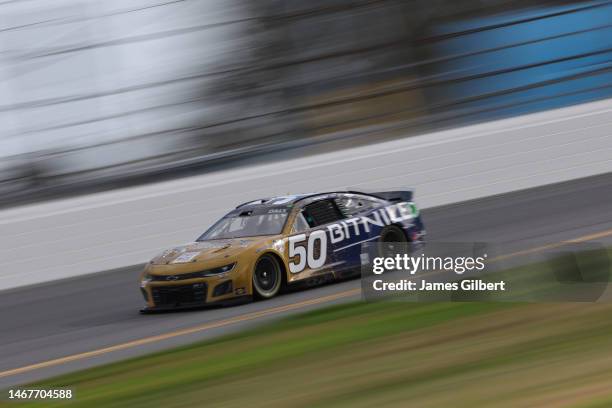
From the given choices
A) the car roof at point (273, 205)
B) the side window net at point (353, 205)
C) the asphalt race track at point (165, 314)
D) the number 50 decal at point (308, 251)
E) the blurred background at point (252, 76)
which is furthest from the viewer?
the blurred background at point (252, 76)

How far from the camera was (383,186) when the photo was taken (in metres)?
17.2

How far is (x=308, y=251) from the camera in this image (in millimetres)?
11430

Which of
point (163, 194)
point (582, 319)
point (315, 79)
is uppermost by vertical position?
point (315, 79)

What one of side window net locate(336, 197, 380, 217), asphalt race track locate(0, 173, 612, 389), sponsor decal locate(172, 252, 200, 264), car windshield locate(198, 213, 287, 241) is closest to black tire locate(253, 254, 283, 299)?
asphalt race track locate(0, 173, 612, 389)

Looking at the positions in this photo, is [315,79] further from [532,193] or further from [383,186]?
[532,193]

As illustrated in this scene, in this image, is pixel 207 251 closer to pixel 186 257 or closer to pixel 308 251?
pixel 186 257

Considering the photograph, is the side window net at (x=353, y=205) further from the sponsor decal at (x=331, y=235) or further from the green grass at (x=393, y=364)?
the green grass at (x=393, y=364)

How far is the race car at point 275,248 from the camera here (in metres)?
10.8

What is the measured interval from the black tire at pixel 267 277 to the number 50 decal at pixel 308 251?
0.17m

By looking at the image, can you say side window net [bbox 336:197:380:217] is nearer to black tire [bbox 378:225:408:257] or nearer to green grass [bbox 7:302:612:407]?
black tire [bbox 378:225:408:257]

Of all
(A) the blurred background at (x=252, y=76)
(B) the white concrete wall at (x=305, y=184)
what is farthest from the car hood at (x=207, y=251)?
(A) the blurred background at (x=252, y=76)

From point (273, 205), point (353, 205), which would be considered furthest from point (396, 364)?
point (353, 205)

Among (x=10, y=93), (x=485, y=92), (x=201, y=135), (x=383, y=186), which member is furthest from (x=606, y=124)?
(x=10, y=93)

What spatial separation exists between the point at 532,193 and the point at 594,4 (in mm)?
4910
